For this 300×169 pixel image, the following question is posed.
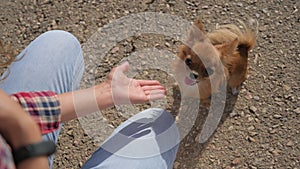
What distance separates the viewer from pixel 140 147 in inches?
49.1

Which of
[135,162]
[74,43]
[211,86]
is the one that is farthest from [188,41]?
[135,162]

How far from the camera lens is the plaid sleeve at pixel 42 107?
95 cm

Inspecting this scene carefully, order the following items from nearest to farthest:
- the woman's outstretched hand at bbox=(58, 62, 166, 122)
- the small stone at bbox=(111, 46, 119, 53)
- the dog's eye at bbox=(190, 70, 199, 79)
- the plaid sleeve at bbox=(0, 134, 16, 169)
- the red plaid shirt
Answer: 1. the plaid sleeve at bbox=(0, 134, 16, 169)
2. the red plaid shirt
3. the woman's outstretched hand at bbox=(58, 62, 166, 122)
4. the dog's eye at bbox=(190, 70, 199, 79)
5. the small stone at bbox=(111, 46, 119, 53)

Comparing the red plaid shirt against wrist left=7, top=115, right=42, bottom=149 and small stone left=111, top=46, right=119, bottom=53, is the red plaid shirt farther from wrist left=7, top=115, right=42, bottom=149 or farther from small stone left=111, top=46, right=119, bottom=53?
small stone left=111, top=46, right=119, bottom=53

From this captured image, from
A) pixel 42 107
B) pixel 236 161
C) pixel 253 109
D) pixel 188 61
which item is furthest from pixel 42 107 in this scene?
pixel 253 109

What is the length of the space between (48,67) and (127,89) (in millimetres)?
263

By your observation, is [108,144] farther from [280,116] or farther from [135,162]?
[280,116]

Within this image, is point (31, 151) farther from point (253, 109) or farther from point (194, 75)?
point (253, 109)

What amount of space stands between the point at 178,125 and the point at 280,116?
47cm

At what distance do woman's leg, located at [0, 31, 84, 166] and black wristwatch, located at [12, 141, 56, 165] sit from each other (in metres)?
0.46

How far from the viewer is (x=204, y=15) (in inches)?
80.4

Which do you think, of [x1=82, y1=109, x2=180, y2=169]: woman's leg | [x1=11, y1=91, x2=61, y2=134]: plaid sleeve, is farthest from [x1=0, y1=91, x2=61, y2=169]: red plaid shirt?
[x1=82, y1=109, x2=180, y2=169]: woman's leg

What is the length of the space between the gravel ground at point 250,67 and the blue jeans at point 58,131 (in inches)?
18.6

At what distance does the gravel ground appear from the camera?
5.69ft
